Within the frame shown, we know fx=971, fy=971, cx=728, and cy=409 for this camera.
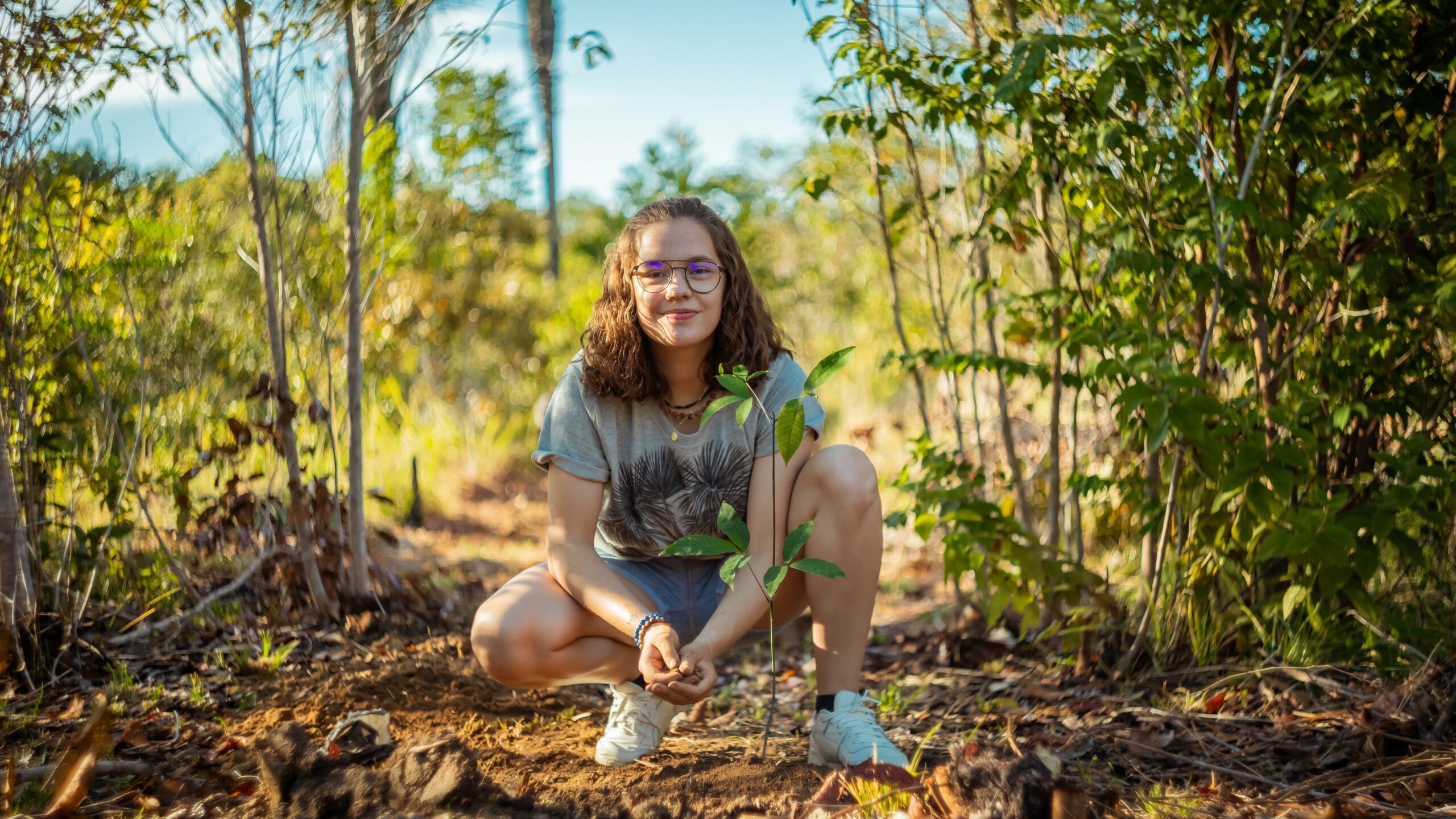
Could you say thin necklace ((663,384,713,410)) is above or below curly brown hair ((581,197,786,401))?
below

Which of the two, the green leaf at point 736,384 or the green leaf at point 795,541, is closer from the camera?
the green leaf at point 736,384

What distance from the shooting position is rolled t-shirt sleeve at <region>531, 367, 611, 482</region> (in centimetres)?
220

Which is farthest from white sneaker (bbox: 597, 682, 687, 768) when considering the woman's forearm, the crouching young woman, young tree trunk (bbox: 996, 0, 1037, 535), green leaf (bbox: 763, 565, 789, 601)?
young tree trunk (bbox: 996, 0, 1037, 535)

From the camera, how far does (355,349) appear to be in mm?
2908

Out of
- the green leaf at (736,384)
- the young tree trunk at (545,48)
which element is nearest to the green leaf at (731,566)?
the green leaf at (736,384)

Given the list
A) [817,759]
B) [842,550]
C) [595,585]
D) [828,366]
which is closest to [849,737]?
[817,759]

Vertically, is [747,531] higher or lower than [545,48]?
lower

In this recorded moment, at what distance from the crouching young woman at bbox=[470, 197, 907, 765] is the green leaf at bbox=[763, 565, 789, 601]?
0.17 metres

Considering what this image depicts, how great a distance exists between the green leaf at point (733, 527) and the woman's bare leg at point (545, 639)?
1.72 ft

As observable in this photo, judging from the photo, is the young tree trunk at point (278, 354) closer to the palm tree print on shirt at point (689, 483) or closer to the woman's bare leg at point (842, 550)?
the palm tree print on shirt at point (689, 483)

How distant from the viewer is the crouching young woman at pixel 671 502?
2.10m

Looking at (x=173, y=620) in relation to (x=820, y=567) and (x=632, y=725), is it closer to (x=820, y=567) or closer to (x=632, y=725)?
(x=632, y=725)

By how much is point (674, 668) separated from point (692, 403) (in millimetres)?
677

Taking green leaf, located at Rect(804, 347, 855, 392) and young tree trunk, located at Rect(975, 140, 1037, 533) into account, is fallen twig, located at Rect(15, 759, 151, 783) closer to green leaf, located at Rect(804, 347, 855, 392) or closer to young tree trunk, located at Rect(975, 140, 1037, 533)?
green leaf, located at Rect(804, 347, 855, 392)
